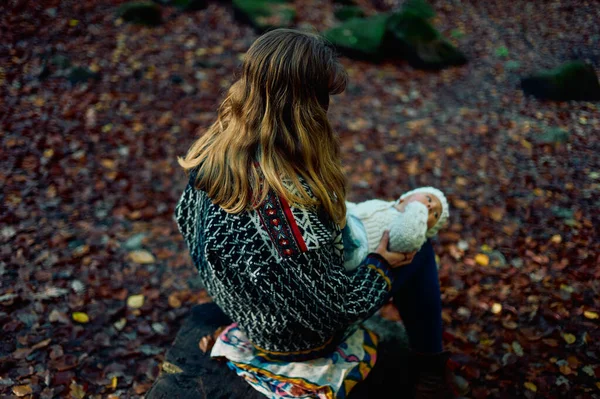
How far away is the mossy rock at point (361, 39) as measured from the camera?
6.04m

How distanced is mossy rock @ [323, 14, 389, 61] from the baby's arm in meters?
4.61

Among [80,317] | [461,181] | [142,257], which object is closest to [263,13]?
[461,181]

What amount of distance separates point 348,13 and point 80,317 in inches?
242

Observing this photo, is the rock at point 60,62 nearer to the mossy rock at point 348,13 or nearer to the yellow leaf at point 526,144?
the mossy rock at point 348,13

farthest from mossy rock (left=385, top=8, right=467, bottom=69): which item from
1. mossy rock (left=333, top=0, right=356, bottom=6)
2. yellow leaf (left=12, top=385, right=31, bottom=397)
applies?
yellow leaf (left=12, top=385, right=31, bottom=397)

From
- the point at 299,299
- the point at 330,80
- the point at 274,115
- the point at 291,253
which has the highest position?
the point at 330,80

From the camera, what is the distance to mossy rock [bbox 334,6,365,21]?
718cm

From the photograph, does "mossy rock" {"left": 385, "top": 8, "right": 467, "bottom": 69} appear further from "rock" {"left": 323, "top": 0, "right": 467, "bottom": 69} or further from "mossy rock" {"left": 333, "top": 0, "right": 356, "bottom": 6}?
"mossy rock" {"left": 333, "top": 0, "right": 356, "bottom": 6}

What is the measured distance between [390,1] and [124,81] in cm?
515

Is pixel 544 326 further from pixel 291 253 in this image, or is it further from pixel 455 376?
pixel 291 253

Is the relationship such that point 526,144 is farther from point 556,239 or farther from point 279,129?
point 279,129

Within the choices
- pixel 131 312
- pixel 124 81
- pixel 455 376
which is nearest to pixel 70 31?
pixel 124 81

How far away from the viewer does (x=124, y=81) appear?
5.09m

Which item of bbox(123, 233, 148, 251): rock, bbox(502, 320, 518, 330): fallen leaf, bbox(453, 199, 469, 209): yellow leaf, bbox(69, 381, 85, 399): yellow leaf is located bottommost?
bbox(69, 381, 85, 399): yellow leaf
